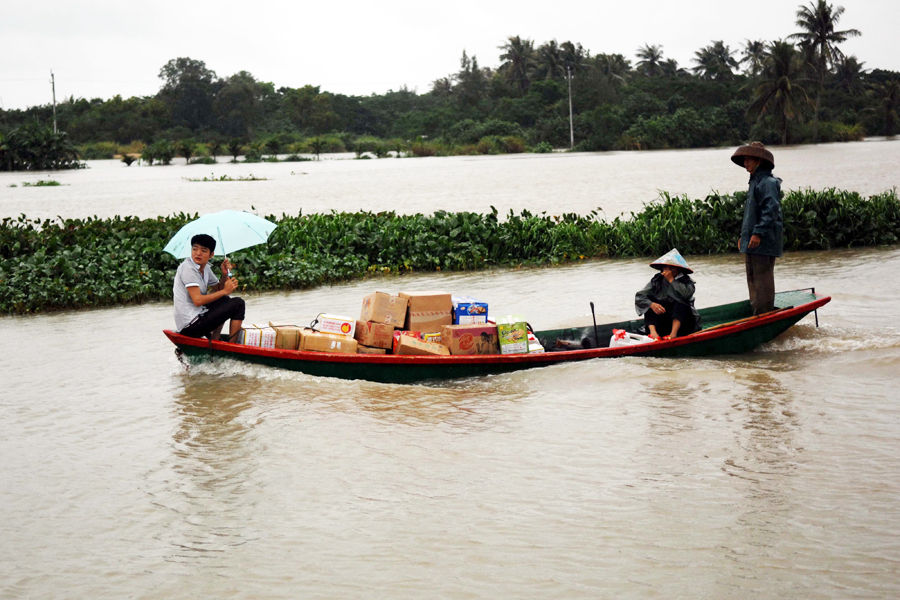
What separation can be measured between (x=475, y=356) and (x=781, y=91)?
194 ft

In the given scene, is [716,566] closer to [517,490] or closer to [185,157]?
[517,490]

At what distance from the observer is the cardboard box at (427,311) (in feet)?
25.1

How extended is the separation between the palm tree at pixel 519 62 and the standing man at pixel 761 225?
81.6 meters

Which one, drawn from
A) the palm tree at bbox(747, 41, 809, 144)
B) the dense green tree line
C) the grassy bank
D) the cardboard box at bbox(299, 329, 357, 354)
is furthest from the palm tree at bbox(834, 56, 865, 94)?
the cardboard box at bbox(299, 329, 357, 354)

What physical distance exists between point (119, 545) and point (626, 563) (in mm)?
2574

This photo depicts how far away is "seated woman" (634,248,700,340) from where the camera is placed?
7.71m

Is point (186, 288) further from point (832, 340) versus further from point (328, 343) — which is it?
point (832, 340)

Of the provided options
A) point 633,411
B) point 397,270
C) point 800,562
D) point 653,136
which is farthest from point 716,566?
point 653,136

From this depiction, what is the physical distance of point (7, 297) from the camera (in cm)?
1223

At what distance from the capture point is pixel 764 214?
8023 millimetres

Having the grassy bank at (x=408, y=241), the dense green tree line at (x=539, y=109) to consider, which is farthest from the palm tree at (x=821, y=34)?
the grassy bank at (x=408, y=241)

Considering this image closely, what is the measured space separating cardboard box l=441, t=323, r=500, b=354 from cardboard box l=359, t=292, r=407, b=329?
0.39 m

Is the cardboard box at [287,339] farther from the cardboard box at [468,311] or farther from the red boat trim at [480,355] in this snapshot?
the cardboard box at [468,311]

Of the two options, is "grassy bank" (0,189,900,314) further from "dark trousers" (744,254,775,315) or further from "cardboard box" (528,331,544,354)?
"dark trousers" (744,254,775,315)
